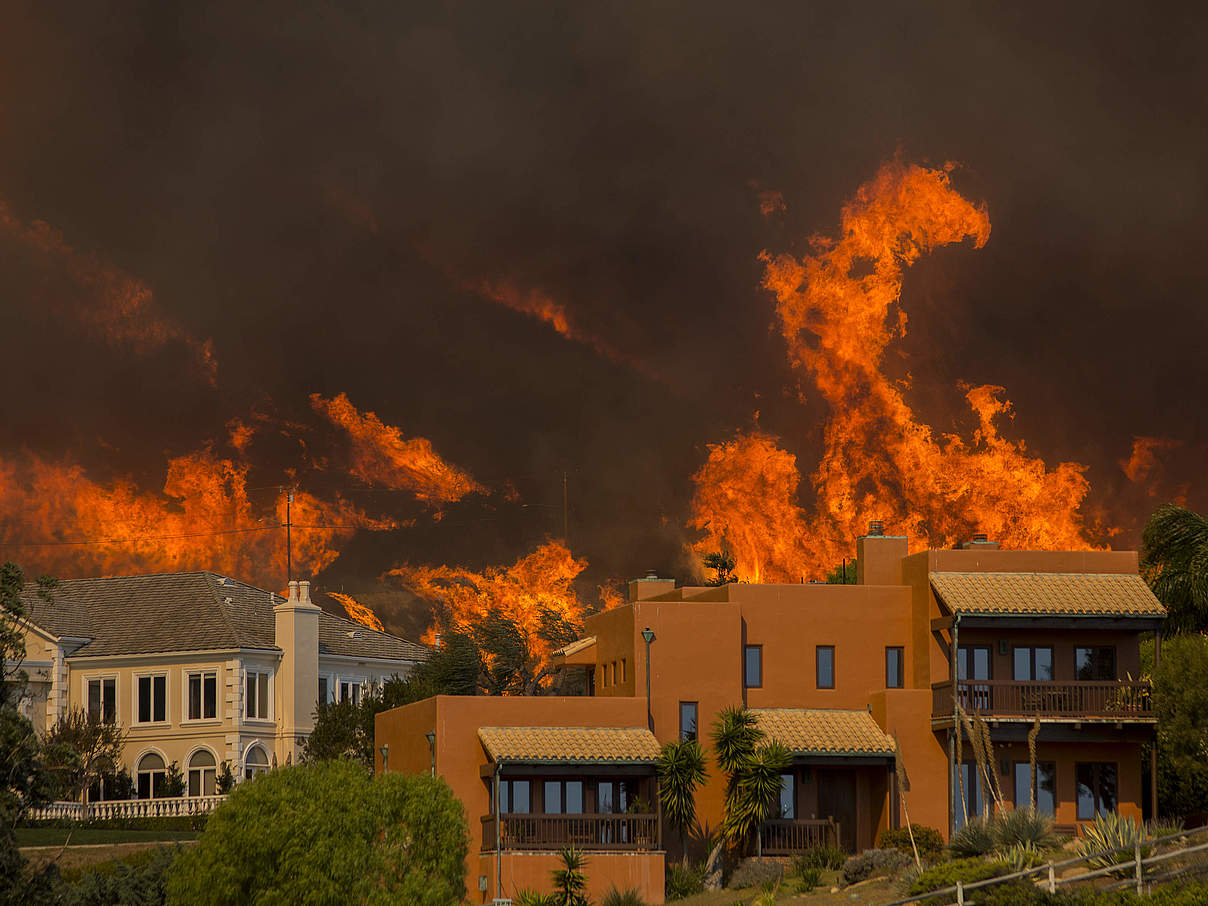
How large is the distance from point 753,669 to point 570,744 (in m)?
6.79

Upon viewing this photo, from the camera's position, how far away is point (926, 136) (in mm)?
110688

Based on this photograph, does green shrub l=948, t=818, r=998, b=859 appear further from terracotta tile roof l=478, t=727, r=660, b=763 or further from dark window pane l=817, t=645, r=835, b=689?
dark window pane l=817, t=645, r=835, b=689

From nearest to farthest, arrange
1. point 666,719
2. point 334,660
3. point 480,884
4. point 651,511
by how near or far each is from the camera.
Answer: point 480,884 → point 666,719 → point 334,660 → point 651,511

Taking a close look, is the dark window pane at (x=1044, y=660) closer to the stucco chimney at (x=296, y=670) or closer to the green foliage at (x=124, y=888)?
the green foliage at (x=124, y=888)

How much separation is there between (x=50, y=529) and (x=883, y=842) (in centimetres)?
8646

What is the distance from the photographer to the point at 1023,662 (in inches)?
2064

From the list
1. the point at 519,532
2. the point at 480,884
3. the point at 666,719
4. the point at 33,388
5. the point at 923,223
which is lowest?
the point at 480,884

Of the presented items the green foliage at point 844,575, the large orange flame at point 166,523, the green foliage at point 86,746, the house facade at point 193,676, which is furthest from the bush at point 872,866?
the large orange flame at point 166,523

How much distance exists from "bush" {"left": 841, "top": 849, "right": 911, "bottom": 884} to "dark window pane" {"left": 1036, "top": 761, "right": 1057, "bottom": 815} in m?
6.44

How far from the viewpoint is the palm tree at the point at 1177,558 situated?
54.9 m

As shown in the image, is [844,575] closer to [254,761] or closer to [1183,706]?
[1183,706]

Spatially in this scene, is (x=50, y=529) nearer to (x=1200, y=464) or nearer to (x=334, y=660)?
(x=334, y=660)

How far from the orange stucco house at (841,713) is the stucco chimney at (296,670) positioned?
1191 inches

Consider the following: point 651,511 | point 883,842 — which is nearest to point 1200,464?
point 651,511
